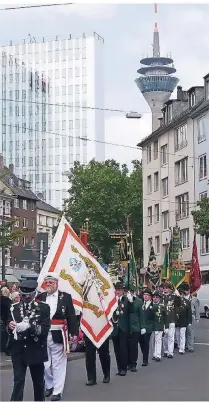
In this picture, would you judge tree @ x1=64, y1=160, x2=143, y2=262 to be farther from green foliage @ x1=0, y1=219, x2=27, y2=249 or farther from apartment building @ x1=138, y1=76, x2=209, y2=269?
green foliage @ x1=0, y1=219, x2=27, y2=249

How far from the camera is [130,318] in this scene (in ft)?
53.1

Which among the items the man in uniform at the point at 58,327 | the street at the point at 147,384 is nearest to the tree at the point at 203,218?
the street at the point at 147,384

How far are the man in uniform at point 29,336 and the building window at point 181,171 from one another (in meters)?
53.1

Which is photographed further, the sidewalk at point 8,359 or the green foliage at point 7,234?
the green foliage at point 7,234

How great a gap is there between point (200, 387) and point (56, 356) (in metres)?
2.69

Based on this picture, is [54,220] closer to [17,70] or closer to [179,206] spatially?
[179,206]

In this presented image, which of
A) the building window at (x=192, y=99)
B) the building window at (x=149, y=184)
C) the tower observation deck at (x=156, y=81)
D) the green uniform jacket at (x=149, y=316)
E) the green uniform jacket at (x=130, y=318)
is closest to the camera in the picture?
the green uniform jacket at (x=130, y=318)

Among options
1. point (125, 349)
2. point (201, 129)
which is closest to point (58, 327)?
point (125, 349)

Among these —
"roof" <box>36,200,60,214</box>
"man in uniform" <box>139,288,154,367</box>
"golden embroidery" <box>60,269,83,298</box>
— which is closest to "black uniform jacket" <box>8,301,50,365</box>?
"golden embroidery" <box>60,269,83,298</box>

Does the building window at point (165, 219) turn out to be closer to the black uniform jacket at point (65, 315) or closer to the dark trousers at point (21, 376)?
the black uniform jacket at point (65, 315)

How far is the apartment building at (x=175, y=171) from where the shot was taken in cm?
6138

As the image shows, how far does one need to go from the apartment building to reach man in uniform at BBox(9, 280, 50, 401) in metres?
48.3

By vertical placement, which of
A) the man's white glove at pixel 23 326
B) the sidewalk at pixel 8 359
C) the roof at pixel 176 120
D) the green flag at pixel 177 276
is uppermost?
the roof at pixel 176 120

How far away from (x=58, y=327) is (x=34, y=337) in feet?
4.67
